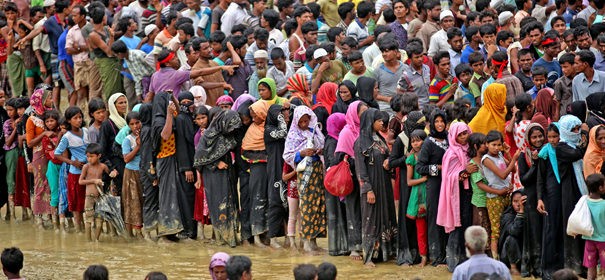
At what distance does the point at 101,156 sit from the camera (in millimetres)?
15508

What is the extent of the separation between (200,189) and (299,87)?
164 cm

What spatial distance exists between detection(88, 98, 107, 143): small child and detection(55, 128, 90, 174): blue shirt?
8cm

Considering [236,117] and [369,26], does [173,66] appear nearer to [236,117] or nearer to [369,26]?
[236,117]

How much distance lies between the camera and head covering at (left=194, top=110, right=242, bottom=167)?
14.4 meters

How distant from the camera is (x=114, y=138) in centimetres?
1553

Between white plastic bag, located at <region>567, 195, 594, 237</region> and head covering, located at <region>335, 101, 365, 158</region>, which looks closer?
white plastic bag, located at <region>567, 195, 594, 237</region>

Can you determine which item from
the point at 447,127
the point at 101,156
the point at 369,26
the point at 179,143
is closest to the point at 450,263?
the point at 447,127

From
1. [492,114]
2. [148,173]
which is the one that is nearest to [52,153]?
[148,173]

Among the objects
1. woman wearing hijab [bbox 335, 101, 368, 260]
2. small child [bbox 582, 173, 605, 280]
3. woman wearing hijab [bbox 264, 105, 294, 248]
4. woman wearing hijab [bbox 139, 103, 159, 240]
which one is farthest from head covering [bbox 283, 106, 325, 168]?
small child [bbox 582, 173, 605, 280]

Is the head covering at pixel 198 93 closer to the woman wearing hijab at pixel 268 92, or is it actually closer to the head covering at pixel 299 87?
the head covering at pixel 299 87

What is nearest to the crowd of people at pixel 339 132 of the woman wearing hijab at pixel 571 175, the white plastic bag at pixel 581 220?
the woman wearing hijab at pixel 571 175

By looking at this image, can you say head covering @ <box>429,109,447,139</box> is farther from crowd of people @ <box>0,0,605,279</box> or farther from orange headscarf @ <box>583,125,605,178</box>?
orange headscarf @ <box>583,125,605,178</box>

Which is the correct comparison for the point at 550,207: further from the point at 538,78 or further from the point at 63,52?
the point at 63,52

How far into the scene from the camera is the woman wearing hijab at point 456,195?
12.8 meters
